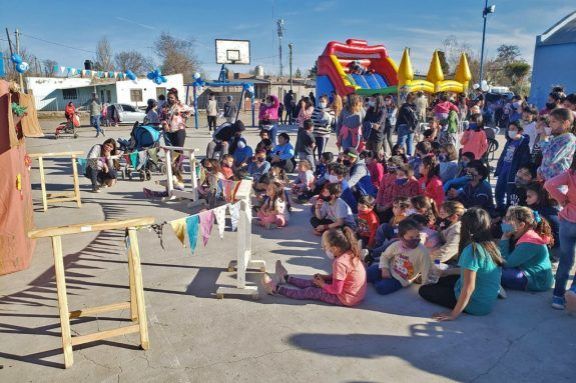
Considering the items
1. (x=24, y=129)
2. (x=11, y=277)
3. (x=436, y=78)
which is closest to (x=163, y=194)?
(x=24, y=129)

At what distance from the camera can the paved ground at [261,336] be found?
341cm

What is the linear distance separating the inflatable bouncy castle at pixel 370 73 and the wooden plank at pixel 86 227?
17.8 metres

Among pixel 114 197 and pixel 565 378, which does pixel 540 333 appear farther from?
pixel 114 197

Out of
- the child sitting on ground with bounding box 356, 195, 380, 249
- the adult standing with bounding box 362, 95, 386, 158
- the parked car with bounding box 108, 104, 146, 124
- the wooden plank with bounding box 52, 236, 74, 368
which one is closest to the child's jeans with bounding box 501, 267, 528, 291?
the child sitting on ground with bounding box 356, 195, 380, 249

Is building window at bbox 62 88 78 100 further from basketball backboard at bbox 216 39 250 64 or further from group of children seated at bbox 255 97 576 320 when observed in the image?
group of children seated at bbox 255 97 576 320

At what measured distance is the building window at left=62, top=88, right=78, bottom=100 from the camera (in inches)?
1681

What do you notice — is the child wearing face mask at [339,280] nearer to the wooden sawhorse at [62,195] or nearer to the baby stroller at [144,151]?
the wooden sawhorse at [62,195]

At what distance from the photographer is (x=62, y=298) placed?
342 centimetres

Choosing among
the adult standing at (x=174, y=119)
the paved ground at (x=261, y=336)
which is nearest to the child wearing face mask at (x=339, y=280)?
the paved ground at (x=261, y=336)

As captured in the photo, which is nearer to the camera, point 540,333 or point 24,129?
point 540,333

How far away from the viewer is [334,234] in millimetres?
4305

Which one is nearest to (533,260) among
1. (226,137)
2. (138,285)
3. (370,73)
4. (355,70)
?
(138,285)

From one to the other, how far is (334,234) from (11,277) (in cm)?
391

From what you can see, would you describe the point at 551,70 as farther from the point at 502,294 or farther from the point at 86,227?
the point at 86,227
